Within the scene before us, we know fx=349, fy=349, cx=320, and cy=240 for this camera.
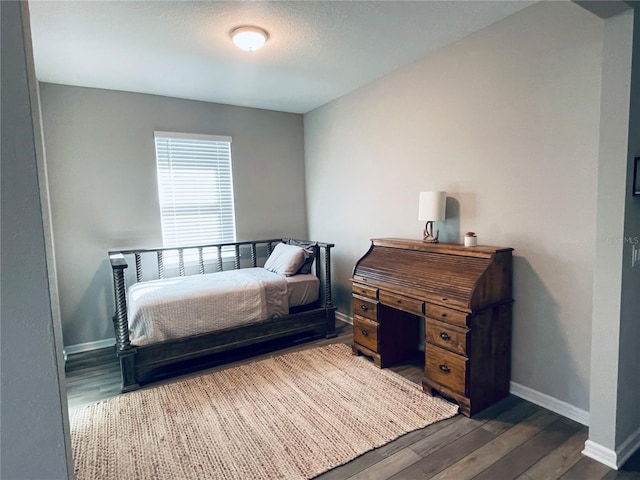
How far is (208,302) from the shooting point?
2982 mm

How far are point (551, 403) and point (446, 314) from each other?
2.89 ft

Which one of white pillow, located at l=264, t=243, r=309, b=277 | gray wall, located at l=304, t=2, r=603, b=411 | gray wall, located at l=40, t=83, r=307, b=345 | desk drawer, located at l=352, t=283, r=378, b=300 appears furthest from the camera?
white pillow, located at l=264, t=243, r=309, b=277

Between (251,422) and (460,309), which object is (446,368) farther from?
(251,422)

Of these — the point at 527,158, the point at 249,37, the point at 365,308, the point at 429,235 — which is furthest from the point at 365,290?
the point at 249,37

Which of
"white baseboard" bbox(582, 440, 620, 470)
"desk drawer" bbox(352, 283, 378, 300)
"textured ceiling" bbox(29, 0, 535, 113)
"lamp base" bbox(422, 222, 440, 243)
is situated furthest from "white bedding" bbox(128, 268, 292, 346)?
"white baseboard" bbox(582, 440, 620, 470)

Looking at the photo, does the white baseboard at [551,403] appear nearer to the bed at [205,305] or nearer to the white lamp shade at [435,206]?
the white lamp shade at [435,206]

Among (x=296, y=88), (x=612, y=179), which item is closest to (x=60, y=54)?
(x=296, y=88)

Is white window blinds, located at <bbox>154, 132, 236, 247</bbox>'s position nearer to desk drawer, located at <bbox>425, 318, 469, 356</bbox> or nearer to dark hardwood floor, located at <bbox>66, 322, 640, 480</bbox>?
dark hardwood floor, located at <bbox>66, 322, 640, 480</bbox>

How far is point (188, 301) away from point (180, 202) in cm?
148

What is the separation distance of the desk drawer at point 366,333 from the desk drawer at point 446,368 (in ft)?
1.78

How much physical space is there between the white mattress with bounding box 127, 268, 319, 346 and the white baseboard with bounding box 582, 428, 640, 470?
2.36 meters

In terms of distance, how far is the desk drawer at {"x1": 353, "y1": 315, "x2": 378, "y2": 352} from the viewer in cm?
292

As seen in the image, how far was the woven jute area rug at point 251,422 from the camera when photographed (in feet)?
6.06

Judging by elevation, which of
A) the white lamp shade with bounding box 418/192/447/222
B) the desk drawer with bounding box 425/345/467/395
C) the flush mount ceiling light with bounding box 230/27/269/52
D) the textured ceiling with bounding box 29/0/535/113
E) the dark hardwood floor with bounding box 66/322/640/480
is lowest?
the dark hardwood floor with bounding box 66/322/640/480
